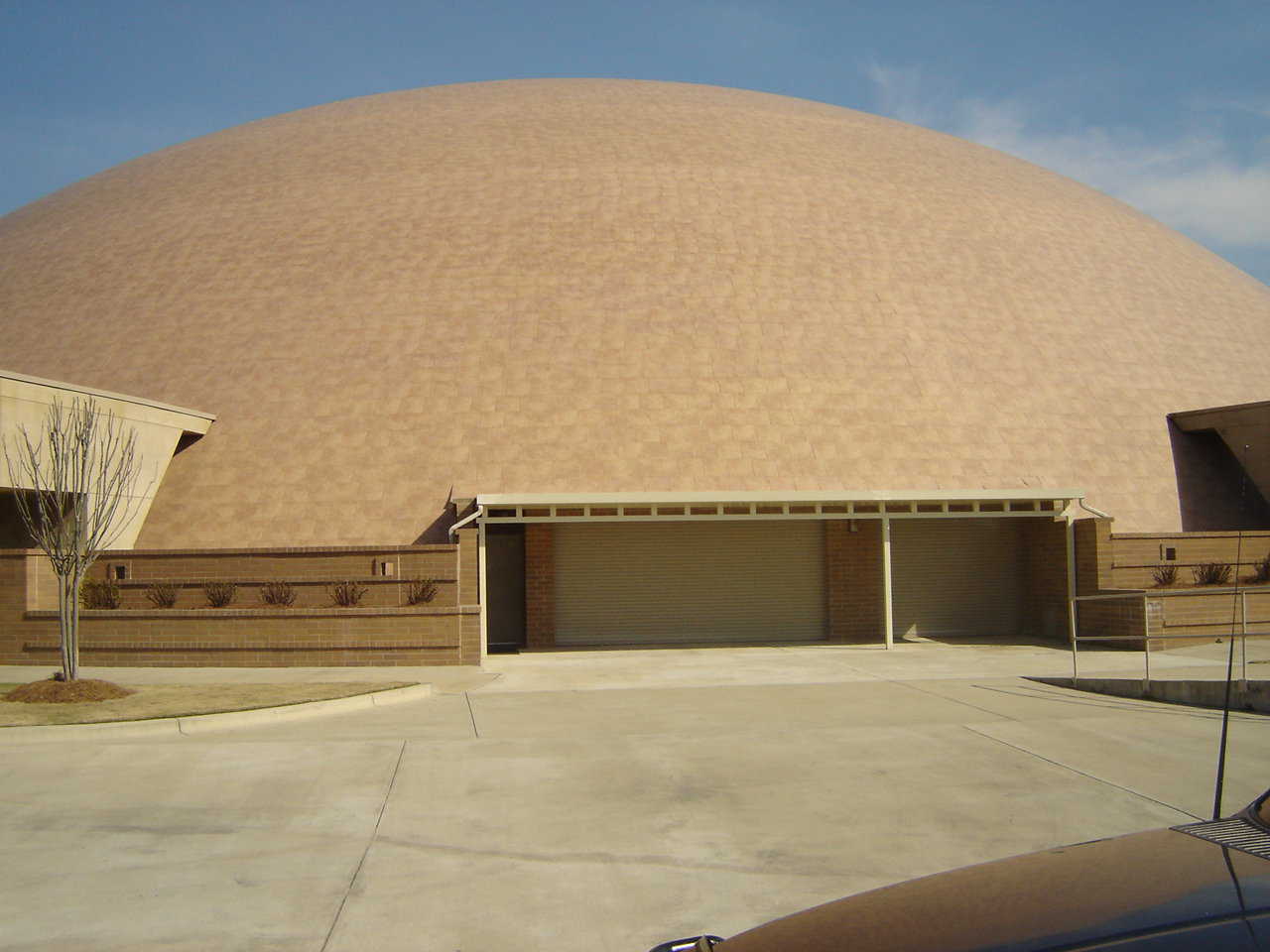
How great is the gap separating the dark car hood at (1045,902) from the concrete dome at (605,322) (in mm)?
18527

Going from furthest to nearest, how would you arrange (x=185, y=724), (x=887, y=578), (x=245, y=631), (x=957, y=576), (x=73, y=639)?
1. (x=957, y=576)
2. (x=887, y=578)
3. (x=245, y=631)
4. (x=73, y=639)
5. (x=185, y=724)

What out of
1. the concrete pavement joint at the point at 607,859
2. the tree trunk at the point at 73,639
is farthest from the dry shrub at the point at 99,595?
the concrete pavement joint at the point at 607,859

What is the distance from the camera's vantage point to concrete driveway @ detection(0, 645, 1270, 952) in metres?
6.70

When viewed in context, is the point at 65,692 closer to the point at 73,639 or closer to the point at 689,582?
the point at 73,639

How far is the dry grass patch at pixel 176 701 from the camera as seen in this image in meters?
13.3

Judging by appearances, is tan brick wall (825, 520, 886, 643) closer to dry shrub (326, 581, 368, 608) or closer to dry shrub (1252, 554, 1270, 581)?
dry shrub (1252, 554, 1270, 581)

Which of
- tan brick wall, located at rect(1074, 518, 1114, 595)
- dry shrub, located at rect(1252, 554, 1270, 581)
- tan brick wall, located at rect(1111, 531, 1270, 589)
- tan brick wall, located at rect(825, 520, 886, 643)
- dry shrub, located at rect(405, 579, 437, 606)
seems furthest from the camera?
tan brick wall, located at rect(825, 520, 886, 643)

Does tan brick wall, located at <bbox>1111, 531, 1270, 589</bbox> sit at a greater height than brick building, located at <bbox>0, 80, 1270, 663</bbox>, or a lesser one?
lesser

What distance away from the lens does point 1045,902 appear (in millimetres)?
3295

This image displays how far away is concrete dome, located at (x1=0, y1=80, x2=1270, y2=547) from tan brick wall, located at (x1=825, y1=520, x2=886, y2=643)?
1519mm

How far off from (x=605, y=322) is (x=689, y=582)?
19.3 ft

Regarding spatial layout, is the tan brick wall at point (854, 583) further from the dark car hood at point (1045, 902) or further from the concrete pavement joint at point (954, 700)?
the dark car hood at point (1045, 902)

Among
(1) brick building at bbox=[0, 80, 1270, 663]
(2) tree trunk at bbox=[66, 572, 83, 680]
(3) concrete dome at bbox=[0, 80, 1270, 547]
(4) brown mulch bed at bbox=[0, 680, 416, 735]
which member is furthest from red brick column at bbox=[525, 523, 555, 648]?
(2) tree trunk at bbox=[66, 572, 83, 680]

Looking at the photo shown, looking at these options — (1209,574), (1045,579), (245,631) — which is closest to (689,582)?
(1045,579)
